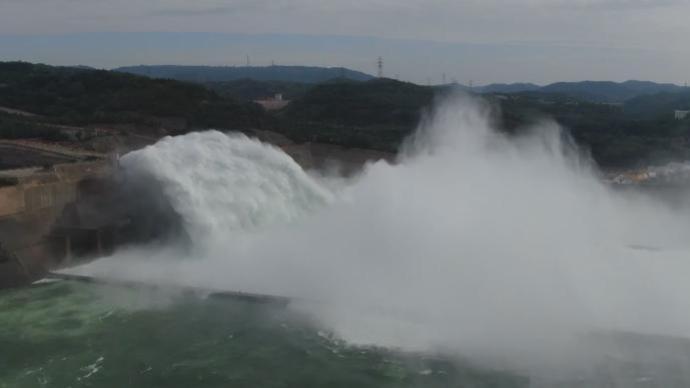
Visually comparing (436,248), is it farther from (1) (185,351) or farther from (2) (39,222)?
(2) (39,222)

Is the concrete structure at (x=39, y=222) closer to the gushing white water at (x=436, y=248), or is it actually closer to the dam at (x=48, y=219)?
the dam at (x=48, y=219)

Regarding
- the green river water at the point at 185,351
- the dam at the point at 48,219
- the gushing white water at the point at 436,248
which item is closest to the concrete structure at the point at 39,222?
the dam at the point at 48,219

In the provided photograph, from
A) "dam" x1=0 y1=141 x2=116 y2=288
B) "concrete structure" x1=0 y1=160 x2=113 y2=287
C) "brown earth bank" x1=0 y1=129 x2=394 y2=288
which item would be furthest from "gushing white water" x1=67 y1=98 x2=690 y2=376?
"concrete structure" x1=0 y1=160 x2=113 y2=287

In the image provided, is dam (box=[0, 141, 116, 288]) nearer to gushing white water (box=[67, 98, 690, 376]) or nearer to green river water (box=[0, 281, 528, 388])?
gushing white water (box=[67, 98, 690, 376])

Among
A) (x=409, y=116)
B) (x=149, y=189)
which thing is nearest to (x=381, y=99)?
(x=409, y=116)

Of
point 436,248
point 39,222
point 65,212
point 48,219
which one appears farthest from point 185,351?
point 65,212

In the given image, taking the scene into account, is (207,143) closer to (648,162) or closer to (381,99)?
(648,162)

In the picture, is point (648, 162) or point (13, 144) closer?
point (13, 144)

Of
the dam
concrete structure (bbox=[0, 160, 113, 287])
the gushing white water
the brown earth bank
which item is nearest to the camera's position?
the gushing white water
